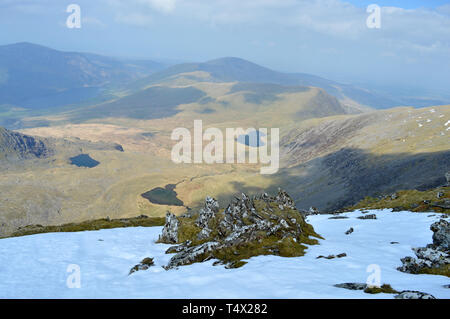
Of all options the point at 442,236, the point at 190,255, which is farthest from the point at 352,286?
the point at 442,236

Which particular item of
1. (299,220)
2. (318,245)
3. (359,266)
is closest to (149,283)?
(359,266)

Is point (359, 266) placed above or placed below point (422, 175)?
above

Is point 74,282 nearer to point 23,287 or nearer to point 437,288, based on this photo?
point 23,287

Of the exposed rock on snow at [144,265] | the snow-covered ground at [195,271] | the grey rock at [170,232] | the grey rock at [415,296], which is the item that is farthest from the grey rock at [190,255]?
the grey rock at [415,296]

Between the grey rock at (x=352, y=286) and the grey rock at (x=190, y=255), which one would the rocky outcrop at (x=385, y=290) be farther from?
the grey rock at (x=190, y=255)

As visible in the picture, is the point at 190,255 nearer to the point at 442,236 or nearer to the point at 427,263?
the point at 427,263
